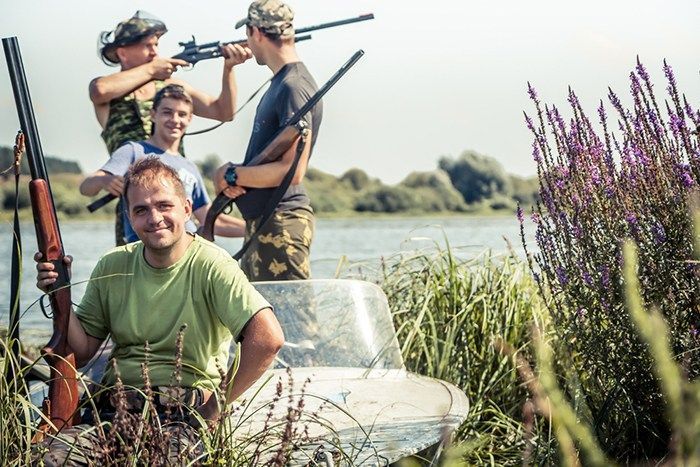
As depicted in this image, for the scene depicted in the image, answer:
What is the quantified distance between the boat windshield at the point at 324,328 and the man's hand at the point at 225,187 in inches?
38.4

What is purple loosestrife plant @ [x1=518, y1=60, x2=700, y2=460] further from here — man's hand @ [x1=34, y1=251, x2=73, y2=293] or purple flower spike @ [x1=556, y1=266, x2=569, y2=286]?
man's hand @ [x1=34, y1=251, x2=73, y2=293]

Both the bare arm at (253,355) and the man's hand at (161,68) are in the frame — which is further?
the man's hand at (161,68)

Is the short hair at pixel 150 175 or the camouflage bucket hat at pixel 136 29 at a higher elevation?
the camouflage bucket hat at pixel 136 29

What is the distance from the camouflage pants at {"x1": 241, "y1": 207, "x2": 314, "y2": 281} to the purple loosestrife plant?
1.22 metres

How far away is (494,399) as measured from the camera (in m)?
5.09

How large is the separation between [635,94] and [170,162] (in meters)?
2.15

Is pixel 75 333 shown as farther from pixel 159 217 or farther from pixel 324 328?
pixel 324 328

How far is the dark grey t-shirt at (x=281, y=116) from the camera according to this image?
4.94m

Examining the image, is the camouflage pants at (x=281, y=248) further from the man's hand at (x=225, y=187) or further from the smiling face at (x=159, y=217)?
A: the smiling face at (x=159, y=217)

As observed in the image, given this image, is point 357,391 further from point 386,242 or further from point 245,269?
point 386,242

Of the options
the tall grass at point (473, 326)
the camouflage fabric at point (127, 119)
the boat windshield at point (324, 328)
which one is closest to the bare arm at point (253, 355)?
the boat windshield at point (324, 328)

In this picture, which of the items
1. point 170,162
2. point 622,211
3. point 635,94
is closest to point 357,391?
point 622,211

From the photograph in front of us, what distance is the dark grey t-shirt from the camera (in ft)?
16.2

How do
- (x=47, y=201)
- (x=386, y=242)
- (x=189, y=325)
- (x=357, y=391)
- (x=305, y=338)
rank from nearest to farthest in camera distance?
1. (x=189, y=325)
2. (x=47, y=201)
3. (x=357, y=391)
4. (x=305, y=338)
5. (x=386, y=242)
